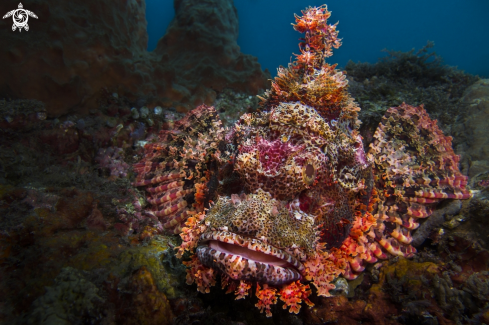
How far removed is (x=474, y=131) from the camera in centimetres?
595

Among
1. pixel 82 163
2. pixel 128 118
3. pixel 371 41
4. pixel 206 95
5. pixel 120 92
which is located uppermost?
pixel 371 41

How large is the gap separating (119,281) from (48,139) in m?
4.13

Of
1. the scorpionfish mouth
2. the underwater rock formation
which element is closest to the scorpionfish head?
the scorpionfish mouth

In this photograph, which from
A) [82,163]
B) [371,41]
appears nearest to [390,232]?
[82,163]

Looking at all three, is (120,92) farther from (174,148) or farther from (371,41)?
(371,41)

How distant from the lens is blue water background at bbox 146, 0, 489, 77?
83.6m

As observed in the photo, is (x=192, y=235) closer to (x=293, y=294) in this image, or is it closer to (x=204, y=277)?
(x=204, y=277)

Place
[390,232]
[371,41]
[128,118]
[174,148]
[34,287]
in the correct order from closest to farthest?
1. [34,287]
2. [390,232]
3. [174,148]
4. [128,118]
5. [371,41]

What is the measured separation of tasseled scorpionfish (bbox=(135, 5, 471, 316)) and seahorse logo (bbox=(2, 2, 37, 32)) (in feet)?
13.9

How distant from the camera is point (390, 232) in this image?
3.71 m

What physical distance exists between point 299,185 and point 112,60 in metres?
6.47

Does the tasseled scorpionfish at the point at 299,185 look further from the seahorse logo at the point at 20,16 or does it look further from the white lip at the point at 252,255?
the seahorse logo at the point at 20,16

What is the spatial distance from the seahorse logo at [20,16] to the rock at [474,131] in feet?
33.6

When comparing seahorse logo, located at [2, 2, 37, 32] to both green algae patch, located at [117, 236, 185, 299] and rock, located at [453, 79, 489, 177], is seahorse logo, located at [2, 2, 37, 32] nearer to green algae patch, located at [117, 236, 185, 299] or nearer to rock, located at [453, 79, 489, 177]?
green algae patch, located at [117, 236, 185, 299]
